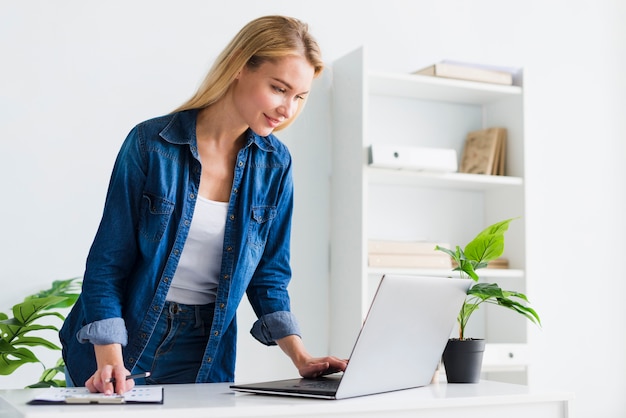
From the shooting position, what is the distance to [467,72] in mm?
3078

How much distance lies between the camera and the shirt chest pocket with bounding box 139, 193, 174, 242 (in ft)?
4.84

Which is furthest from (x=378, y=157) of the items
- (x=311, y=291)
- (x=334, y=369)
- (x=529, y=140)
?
(x=334, y=369)

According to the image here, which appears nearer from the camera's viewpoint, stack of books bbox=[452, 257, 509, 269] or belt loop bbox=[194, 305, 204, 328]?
belt loop bbox=[194, 305, 204, 328]

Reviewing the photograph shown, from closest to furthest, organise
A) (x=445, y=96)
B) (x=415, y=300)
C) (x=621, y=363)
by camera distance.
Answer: (x=415, y=300)
(x=445, y=96)
(x=621, y=363)

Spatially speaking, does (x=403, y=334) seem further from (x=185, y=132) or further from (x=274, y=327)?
(x=185, y=132)

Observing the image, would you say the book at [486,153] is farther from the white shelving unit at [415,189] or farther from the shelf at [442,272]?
the shelf at [442,272]

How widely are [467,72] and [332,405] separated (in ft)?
7.07

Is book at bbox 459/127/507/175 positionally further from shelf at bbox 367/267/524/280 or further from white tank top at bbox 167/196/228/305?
white tank top at bbox 167/196/228/305

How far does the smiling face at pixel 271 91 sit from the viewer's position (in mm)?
1550

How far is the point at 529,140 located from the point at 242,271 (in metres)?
2.18

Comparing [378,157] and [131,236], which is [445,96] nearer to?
[378,157]

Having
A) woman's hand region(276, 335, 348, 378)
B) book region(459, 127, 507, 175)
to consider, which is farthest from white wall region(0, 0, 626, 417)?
woman's hand region(276, 335, 348, 378)

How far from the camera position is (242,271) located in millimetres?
1560

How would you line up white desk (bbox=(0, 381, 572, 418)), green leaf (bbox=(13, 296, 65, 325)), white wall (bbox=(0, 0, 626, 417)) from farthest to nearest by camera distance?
white wall (bbox=(0, 0, 626, 417)) < green leaf (bbox=(13, 296, 65, 325)) < white desk (bbox=(0, 381, 572, 418))
